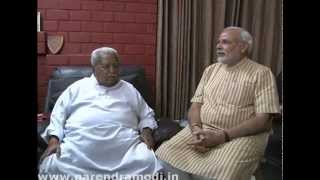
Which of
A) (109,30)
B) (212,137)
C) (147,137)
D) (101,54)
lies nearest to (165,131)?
(147,137)

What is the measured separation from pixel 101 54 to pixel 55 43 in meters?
0.19

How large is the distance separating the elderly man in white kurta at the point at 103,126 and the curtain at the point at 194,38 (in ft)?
0.31

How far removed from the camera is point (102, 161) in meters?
0.94

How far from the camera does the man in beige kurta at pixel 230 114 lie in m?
0.90

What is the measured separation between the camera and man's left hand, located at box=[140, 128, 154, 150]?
3.44 feet

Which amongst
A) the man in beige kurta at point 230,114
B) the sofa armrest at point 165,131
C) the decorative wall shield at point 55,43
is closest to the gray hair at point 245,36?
the man in beige kurta at point 230,114

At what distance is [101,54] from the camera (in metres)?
1.05

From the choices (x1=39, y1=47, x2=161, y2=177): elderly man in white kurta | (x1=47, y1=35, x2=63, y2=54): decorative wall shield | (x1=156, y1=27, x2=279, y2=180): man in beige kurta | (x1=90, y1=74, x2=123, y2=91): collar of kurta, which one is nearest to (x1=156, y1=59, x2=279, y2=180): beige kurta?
(x1=156, y1=27, x2=279, y2=180): man in beige kurta

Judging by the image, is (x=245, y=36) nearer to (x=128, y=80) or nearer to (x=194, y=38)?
(x=194, y=38)
